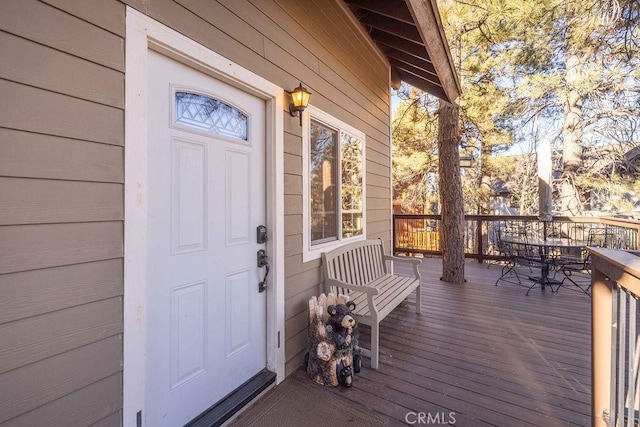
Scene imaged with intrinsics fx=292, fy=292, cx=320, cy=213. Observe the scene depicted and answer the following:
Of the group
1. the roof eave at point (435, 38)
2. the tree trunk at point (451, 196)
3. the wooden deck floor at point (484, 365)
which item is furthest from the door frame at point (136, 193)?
the tree trunk at point (451, 196)

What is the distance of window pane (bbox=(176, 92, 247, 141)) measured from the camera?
1.65m

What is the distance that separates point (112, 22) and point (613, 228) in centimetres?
695

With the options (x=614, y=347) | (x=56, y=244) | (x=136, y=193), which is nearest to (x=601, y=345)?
(x=614, y=347)

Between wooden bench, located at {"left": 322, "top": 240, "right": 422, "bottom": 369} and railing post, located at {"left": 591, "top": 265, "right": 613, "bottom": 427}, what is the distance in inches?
49.5

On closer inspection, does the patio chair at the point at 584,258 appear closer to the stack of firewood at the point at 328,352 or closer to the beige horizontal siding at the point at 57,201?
the stack of firewood at the point at 328,352

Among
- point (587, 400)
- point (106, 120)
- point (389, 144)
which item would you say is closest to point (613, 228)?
point (389, 144)

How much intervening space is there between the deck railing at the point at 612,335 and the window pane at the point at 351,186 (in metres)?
2.12

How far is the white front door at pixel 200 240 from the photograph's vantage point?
1.50 metres

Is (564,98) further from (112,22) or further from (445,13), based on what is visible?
(112,22)

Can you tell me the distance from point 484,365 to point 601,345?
3.70ft

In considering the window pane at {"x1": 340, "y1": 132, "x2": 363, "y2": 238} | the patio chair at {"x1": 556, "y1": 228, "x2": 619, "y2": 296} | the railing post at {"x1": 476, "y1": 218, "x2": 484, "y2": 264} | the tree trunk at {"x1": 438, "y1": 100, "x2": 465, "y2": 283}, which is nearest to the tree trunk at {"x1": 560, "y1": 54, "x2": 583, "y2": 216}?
the patio chair at {"x1": 556, "y1": 228, "x2": 619, "y2": 296}

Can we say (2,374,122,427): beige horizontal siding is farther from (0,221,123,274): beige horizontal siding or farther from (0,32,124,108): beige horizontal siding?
(0,32,124,108): beige horizontal siding

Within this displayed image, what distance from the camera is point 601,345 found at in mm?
1382

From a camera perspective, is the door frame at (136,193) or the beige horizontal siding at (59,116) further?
the door frame at (136,193)
